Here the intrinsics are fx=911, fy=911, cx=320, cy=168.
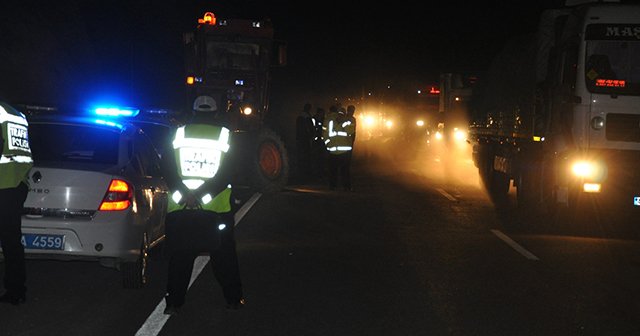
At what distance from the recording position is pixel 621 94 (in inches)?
517

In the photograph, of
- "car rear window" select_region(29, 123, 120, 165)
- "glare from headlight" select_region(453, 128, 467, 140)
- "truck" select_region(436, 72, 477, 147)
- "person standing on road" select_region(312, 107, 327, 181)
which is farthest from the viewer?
"glare from headlight" select_region(453, 128, 467, 140)

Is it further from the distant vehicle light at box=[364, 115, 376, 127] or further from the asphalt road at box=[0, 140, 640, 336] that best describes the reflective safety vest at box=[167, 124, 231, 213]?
the distant vehicle light at box=[364, 115, 376, 127]

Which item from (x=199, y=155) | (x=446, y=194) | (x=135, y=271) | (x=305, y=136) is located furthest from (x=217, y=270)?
(x=305, y=136)

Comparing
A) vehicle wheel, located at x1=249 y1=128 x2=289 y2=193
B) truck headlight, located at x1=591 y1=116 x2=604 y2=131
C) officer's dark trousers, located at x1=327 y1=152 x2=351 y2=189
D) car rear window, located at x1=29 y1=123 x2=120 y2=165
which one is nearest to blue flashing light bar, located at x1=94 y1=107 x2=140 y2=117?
car rear window, located at x1=29 y1=123 x2=120 y2=165

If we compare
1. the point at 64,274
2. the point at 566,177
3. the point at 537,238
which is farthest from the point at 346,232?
the point at 64,274

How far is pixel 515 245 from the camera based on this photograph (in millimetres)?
11500

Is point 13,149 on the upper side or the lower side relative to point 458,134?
upper

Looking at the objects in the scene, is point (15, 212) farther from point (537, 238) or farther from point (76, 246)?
point (537, 238)

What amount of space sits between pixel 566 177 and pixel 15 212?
8858 mm

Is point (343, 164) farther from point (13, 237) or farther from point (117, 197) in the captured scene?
point (13, 237)

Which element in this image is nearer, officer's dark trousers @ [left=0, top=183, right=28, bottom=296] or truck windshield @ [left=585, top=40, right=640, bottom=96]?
officer's dark trousers @ [left=0, top=183, right=28, bottom=296]

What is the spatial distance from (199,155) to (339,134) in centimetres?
1193

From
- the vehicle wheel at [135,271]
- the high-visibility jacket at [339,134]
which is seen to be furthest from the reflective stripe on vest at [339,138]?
the vehicle wheel at [135,271]

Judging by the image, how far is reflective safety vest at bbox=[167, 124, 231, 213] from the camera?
7.04m
